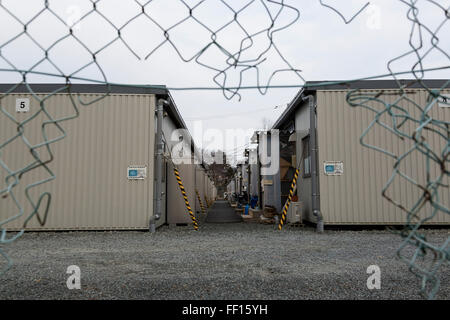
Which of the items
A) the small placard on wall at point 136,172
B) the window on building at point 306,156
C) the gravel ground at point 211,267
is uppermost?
the window on building at point 306,156

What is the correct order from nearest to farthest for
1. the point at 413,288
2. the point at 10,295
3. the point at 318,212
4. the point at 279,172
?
1. the point at 10,295
2. the point at 413,288
3. the point at 318,212
4. the point at 279,172

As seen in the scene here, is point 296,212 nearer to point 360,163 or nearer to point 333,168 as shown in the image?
point 333,168

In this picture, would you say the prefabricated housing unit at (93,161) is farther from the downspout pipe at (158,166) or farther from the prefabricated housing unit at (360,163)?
the prefabricated housing unit at (360,163)

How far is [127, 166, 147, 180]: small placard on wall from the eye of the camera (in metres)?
7.19

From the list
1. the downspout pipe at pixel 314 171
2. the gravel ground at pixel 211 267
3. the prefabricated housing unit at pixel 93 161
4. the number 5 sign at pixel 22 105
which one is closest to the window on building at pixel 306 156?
the downspout pipe at pixel 314 171

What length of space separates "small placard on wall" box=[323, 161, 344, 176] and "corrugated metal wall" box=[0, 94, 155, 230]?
3.92 metres

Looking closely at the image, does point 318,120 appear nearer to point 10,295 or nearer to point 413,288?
point 413,288

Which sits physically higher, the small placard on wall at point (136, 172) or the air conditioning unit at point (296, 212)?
the small placard on wall at point (136, 172)

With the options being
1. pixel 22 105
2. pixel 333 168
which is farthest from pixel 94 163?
pixel 333 168

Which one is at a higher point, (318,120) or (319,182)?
(318,120)

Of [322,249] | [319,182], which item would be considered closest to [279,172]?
[319,182]

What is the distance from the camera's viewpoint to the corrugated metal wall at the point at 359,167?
277 inches
